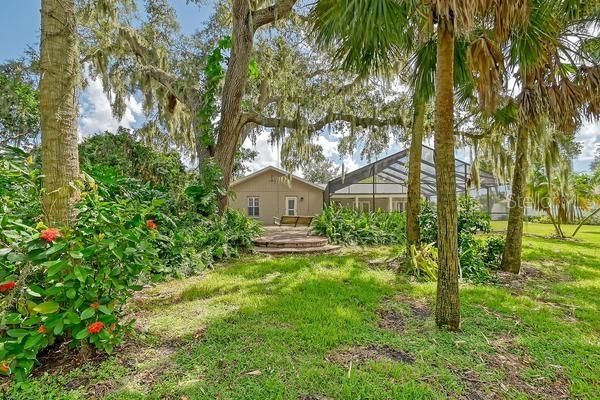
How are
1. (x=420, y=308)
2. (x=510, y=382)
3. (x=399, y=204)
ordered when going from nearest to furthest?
(x=510, y=382) < (x=420, y=308) < (x=399, y=204)

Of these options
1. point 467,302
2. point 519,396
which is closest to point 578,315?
point 467,302

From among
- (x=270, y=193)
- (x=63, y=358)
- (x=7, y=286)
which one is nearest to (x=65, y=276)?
(x=7, y=286)

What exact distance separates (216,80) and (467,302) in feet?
25.2

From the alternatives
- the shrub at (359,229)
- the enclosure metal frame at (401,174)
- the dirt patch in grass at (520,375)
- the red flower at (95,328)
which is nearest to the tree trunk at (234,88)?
the shrub at (359,229)

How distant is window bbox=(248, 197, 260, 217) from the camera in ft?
61.1

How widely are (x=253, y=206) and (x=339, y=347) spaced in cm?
1617

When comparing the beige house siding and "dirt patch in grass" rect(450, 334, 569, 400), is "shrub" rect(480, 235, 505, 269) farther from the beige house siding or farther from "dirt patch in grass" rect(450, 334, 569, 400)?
the beige house siding

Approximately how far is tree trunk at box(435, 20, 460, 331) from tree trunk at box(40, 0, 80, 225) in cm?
336

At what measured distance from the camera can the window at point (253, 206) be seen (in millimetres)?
18609

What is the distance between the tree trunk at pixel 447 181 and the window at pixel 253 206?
15950 millimetres

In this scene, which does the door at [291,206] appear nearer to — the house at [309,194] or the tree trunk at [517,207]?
the house at [309,194]

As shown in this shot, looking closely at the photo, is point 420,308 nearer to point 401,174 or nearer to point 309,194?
point 401,174

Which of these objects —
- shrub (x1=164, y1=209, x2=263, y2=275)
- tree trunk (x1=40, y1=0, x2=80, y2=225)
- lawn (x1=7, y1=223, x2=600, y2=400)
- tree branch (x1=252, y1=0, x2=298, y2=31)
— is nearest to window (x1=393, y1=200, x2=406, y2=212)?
shrub (x1=164, y1=209, x2=263, y2=275)

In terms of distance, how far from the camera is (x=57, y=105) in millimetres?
2473
